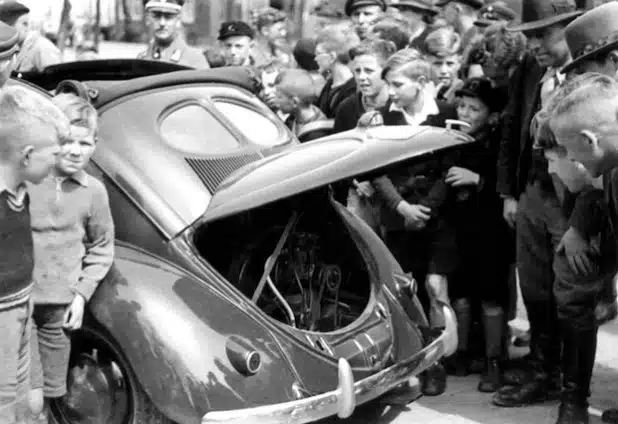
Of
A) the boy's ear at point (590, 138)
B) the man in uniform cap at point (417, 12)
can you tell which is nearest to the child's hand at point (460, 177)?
the boy's ear at point (590, 138)

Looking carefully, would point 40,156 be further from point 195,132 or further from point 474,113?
point 474,113

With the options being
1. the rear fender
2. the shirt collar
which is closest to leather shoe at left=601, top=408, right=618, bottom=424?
the rear fender

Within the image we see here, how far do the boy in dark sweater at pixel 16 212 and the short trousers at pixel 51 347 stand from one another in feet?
1.04

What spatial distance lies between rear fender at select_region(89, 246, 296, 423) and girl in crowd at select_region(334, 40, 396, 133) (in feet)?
7.96

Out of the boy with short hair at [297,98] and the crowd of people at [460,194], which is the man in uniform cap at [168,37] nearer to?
the crowd of people at [460,194]

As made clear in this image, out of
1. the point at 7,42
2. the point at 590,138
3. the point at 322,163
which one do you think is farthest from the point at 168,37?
the point at 590,138

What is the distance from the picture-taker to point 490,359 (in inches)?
223

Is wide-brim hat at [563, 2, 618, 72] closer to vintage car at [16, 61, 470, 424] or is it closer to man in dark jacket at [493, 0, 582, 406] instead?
man in dark jacket at [493, 0, 582, 406]

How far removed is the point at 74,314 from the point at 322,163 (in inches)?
47.7

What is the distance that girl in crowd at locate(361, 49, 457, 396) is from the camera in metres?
5.62

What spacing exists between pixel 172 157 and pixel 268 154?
1.81 feet

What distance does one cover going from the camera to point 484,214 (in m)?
5.84

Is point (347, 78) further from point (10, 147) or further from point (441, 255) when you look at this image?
point (10, 147)

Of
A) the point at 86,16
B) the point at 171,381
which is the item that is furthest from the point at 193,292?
the point at 86,16
